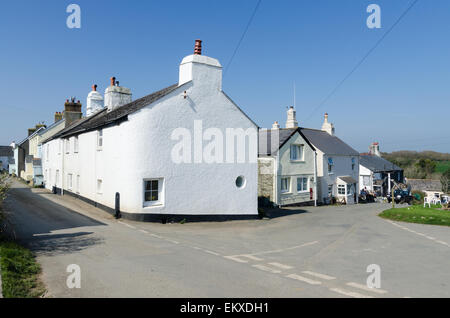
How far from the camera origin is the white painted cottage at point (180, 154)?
15484 mm

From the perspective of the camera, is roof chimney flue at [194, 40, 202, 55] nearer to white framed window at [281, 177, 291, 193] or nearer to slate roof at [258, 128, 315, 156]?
slate roof at [258, 128, 315, 156]

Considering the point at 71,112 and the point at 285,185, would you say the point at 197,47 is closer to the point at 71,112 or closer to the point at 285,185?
the point at 285,185

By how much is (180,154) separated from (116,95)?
28.9ft

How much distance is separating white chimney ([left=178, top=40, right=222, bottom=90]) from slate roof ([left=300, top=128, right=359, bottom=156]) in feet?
67.6

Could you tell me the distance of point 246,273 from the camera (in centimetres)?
757

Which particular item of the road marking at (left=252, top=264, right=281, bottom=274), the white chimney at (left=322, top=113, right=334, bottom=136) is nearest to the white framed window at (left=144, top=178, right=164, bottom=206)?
the road marking at (left=252, top=264, right=281, bottom=274)

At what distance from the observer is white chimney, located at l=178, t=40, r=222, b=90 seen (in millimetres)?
16984

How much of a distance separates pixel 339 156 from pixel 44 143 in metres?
32.1

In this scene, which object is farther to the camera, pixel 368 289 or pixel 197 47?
pixel 197 47

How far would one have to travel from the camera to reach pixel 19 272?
6801mm

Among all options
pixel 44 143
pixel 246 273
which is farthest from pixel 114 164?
pixel 44 143

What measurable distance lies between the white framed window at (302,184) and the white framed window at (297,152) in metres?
1.96

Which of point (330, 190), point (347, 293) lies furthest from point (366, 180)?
point (347, 293)
